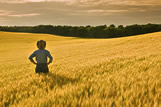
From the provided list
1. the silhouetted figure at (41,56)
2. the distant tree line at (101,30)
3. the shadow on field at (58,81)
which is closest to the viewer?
the shadow on field at (58,81)

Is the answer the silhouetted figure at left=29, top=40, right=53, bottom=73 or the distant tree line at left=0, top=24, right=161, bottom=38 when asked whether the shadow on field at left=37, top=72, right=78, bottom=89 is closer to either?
the silhouetted figure at left=29, top=40, right=53, bottom=73

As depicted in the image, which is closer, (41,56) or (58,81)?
(58,81)

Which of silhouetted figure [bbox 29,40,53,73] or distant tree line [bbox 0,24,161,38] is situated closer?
→ silhouetted figure [bbox 29,40,53,73]

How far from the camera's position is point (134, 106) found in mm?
2238

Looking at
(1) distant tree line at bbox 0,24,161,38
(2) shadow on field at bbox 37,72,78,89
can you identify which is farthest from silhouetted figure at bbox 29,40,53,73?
(1) distant tree line at bbox 0,24,161,38

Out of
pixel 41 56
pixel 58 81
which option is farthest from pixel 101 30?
pixel 58 81

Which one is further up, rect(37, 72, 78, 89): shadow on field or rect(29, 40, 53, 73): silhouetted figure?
rect(29, 40, 53, 73): silhouetted figure

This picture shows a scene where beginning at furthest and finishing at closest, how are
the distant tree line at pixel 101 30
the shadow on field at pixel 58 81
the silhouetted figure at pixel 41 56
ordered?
the distant tree line at pixel 101 30, the silhouetted figure at pixel 41 56, the shadow on field at pixel 58 81

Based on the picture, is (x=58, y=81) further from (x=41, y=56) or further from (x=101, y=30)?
(x=101, y=30)

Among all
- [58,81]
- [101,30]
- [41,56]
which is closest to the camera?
[58,81]

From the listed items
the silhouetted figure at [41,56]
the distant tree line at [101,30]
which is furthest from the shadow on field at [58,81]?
the distant tree line at [101,30]

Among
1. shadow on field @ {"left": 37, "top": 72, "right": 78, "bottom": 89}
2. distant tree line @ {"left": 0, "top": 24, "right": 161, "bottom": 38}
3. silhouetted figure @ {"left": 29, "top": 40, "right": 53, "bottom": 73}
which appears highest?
distant tree line @ {"left": 0, "top": 24, "right": 161, "bottom": 38}

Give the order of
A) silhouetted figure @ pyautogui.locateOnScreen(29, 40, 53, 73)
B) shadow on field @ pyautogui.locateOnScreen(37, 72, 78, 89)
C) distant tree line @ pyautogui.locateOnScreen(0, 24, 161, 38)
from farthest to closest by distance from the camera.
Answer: distant tree line @ pyautogui.locateOnScreen(0, 24, 161, 38) < silhouetted figure @ pyautogui.locateOnScreen(29, 40, 53, 73) < shadow on field @ pyautogui.locateOnScreen(37, 72, 78, 89)

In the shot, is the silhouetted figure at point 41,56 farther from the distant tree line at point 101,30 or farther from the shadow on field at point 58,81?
the distant tree line at point 101,30
